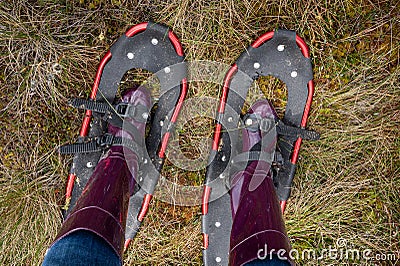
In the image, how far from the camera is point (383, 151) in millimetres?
2018

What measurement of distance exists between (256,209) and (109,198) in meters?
0.51

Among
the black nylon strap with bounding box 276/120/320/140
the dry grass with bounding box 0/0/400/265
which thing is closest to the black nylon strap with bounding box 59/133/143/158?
the dry grass with bounding box 0/0/400/265

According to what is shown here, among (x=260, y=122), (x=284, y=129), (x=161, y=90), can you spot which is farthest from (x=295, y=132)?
(x=161, y=90)

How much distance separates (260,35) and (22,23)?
1.10m

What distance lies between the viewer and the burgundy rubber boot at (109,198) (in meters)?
1.30

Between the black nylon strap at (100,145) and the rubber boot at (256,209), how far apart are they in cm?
45

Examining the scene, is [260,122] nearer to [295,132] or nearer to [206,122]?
[295,132]

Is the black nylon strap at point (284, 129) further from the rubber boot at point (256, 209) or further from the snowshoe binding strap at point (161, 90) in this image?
the snowshoe binding strap at point (161, 90)

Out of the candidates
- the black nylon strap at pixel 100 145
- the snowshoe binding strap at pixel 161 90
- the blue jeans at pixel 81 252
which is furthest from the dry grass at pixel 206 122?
the blue jeans at pixel 81 252

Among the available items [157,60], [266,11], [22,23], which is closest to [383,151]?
[266,11]

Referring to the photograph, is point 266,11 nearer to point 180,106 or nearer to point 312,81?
point 312,81

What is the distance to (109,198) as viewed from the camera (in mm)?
1425

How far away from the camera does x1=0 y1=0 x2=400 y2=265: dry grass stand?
6.41 ft

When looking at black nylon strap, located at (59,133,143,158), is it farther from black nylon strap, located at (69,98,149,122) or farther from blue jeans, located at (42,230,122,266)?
blue jeans, located at (42,230,122,266)
